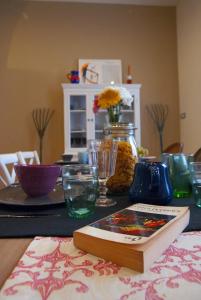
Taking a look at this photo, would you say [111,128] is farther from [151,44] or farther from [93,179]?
[151,44]

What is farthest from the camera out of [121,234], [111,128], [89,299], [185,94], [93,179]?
[185,94]

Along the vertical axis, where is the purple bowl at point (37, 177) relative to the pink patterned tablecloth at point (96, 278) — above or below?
above

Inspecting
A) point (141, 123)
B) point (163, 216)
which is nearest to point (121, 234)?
point (163, 216)

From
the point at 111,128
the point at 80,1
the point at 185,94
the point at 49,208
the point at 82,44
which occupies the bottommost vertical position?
the point at 49,208

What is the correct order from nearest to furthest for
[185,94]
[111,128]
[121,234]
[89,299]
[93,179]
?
1. [89,299]
2. [121,234]
3. [93,179]
4. [111,128]
5. [185,94]

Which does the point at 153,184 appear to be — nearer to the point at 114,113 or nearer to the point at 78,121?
the point at 114,113

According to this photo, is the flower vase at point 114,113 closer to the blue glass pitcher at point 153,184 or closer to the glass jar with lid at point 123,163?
the glass jar with lid at point 123,163

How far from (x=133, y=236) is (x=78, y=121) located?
3174 mm

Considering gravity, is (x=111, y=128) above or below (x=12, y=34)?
below

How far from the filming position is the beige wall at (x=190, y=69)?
3238mm

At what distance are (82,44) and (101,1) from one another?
664mm

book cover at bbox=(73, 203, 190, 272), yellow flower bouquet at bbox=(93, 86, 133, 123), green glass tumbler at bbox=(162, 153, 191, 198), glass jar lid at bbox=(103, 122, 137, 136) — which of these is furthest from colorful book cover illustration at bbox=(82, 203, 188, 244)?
yellow flower bouquet at bbox=(93, 86, 133, 123)

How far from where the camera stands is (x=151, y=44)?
3.84 meters

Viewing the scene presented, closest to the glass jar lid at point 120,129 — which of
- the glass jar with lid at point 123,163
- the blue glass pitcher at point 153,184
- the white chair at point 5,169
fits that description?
the glass jar with lid at point 123,163
